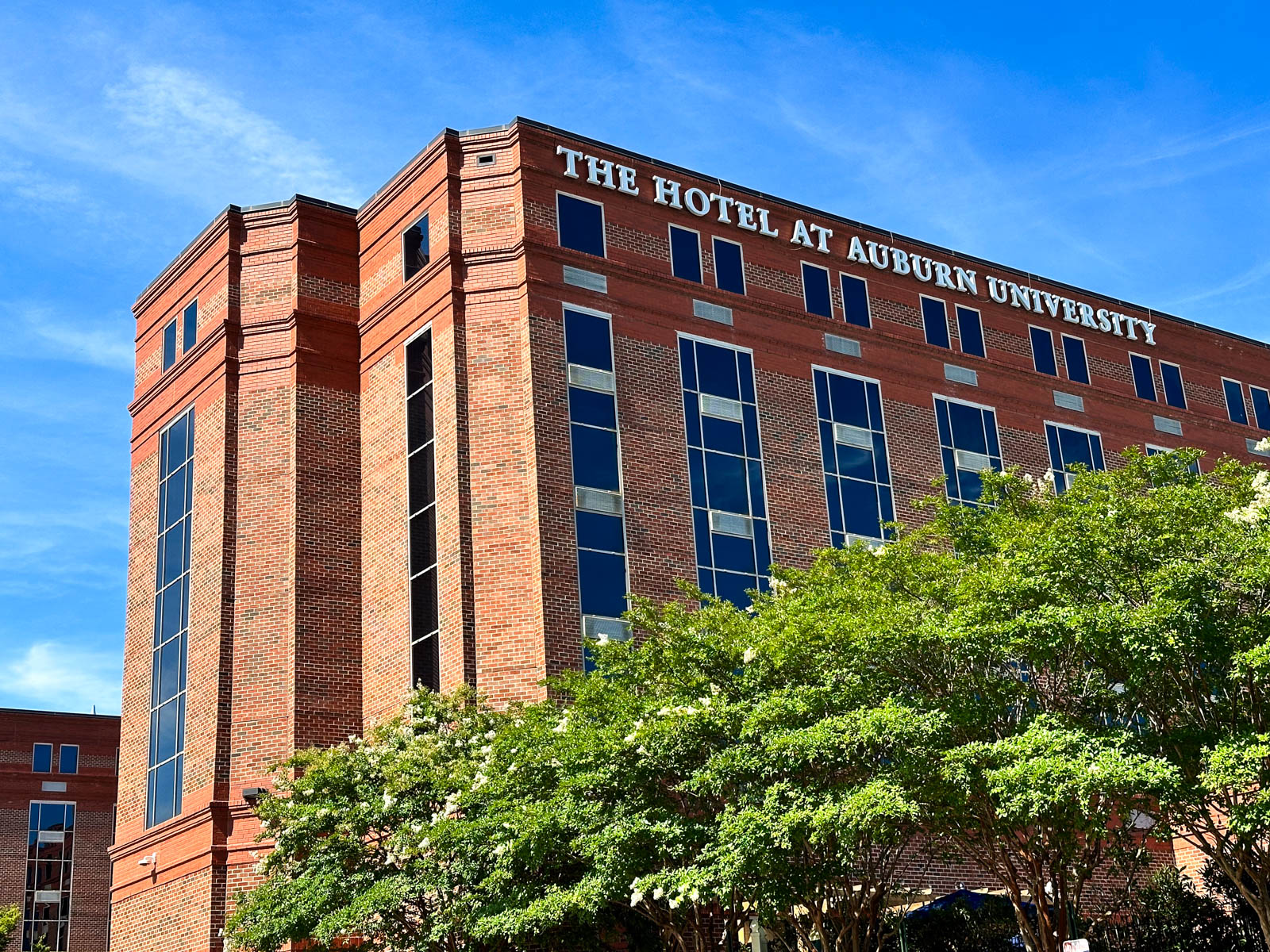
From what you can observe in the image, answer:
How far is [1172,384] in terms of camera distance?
2002 inches

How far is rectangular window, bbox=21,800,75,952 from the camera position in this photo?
66250 mm

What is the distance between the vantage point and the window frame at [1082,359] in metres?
48.0

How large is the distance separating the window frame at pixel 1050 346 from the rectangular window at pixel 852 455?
23.4 ft

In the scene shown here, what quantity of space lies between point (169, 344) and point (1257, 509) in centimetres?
3188

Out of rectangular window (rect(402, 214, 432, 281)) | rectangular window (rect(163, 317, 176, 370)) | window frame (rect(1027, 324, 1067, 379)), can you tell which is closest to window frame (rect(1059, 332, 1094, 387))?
window frame (rect(1027, 324, 1067, 379))

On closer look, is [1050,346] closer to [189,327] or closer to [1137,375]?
[1137,375]

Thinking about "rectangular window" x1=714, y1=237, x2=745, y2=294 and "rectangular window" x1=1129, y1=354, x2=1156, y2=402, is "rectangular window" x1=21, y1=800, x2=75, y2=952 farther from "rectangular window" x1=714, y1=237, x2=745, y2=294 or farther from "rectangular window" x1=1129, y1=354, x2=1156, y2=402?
"rectangular window" x1=1129, y1=354, x2=1156, y2=402

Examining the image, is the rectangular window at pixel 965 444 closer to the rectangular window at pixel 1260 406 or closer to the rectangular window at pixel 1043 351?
the rectangular window at pixel 1043 351

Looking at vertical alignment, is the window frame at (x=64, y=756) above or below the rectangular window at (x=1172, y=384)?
below

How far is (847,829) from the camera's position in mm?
20953

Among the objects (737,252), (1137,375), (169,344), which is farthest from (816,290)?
(169,344)

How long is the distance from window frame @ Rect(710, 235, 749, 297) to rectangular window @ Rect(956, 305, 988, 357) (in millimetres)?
7867

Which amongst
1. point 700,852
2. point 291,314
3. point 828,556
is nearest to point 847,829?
point 700,852

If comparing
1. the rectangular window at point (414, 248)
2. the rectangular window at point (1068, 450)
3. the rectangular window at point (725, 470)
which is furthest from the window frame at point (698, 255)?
the rectangular window at point (1068, 450)
